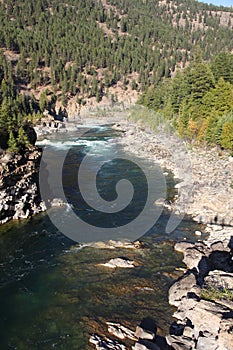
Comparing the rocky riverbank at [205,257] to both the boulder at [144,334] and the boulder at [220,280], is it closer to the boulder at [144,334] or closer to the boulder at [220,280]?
the boulder at [220,280]

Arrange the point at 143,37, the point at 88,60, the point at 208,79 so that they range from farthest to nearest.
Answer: the point at 143,37, the point at 88,60, the point at 208,79

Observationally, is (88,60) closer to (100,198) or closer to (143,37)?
(143,37)

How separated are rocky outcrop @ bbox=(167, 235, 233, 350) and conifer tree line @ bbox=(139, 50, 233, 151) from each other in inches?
1041

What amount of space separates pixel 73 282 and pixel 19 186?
41.9ft

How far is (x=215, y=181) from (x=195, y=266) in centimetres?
1729

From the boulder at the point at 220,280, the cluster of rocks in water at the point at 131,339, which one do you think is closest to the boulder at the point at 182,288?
the boulder at the point at 220,280

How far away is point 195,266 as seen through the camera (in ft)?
73.8

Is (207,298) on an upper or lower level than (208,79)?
lower

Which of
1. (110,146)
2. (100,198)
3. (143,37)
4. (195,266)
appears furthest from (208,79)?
(143,37)

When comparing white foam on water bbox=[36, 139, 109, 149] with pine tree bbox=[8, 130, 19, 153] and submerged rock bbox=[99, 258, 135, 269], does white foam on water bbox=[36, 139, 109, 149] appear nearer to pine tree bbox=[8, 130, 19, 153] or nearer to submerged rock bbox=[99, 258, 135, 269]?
pine tree bbox=[8, 130, 19, 153]

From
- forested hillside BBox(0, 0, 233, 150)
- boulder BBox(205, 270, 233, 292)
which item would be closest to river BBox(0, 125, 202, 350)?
boulder BBox(205, 270, 233, 292)

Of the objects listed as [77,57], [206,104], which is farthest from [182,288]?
[77,57]

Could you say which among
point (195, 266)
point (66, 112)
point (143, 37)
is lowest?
point (66, 112)

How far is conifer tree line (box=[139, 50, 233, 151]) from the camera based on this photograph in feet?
159
